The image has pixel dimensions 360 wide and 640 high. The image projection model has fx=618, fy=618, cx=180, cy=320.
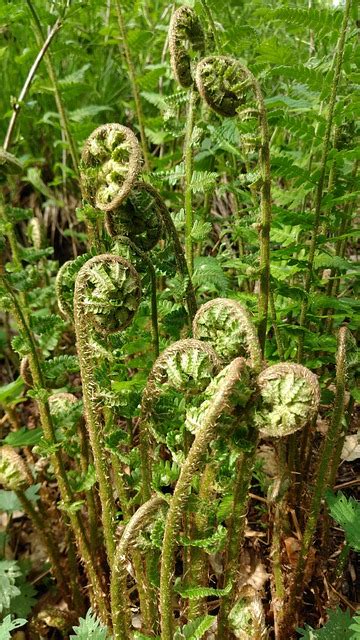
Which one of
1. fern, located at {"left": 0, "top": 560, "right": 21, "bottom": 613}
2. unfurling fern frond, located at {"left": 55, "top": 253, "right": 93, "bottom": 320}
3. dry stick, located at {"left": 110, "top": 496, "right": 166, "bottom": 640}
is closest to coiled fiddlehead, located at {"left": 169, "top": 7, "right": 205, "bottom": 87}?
unfurling fern frond, located at {"left": 55, "top": 253, "right": 93, "bottom": 320}

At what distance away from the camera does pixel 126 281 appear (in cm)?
99

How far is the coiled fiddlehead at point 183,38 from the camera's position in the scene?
1.17 metres

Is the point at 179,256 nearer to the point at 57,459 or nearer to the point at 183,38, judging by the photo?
the point at 183,38

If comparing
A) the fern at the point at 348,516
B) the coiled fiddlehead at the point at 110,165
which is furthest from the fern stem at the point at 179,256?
the fern at the point at 348,516

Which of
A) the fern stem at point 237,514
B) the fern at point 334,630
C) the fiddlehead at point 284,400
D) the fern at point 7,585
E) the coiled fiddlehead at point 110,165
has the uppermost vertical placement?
the coiled fiddlehead at point 110,165

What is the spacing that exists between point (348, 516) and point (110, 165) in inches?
31.3

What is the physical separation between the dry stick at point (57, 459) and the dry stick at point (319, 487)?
0.43m

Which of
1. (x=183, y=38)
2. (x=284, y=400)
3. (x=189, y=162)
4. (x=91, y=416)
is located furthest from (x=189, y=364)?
(x=183, y=38)

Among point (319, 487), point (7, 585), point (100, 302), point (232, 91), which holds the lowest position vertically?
point (7, 585)

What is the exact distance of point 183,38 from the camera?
1.20 meters

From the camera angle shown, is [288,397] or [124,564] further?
[124,564]

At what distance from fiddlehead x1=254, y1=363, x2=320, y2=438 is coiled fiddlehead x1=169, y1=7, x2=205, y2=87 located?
25.9 inches

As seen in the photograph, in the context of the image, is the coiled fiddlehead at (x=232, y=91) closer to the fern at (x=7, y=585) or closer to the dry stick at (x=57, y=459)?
the dry stick at (x=57, y=459)

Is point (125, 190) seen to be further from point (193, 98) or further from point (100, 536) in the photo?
point (100, 536)
